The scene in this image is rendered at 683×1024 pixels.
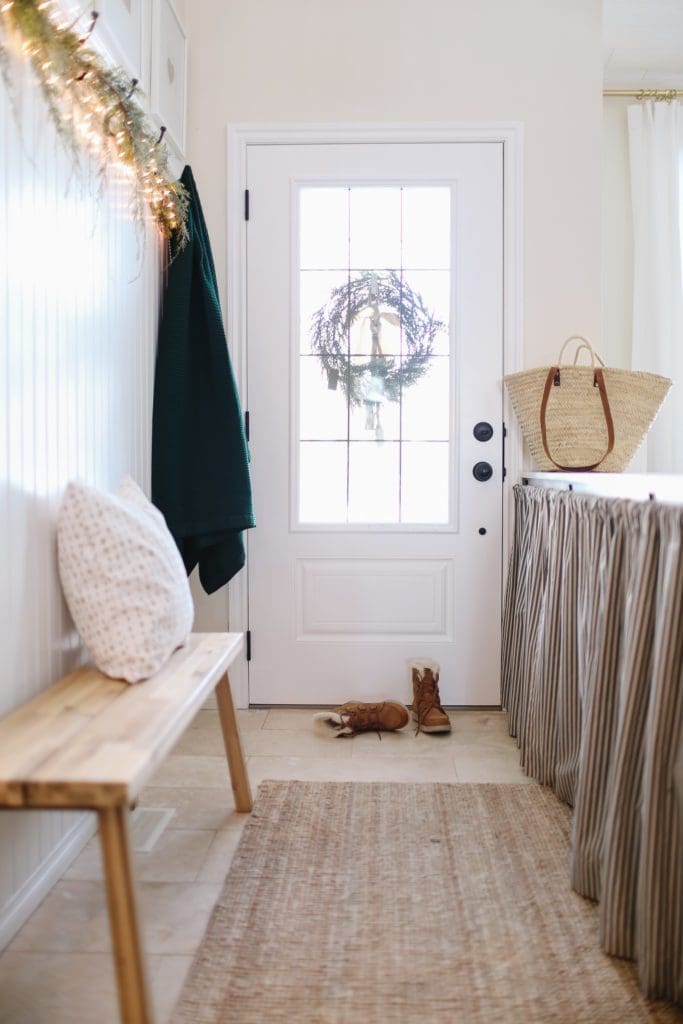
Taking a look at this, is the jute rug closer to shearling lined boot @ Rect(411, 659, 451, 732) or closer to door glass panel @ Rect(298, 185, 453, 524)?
shearling lined boot @ Rect(411, 659, 451, 732)

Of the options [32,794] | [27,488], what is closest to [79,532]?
[27,488]

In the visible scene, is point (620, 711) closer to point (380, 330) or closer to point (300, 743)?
point (300, 743)

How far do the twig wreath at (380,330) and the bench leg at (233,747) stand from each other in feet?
4.07

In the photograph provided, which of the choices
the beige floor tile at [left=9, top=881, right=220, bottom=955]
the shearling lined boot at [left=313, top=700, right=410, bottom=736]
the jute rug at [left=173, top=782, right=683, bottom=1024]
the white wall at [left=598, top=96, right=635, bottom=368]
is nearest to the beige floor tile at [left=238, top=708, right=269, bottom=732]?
the shearling lined boot at [left=313, top=700, right=410, bottom=736]

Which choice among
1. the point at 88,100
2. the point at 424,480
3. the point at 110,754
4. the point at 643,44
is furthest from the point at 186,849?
the point at 643,44

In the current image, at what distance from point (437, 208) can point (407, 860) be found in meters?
2.18

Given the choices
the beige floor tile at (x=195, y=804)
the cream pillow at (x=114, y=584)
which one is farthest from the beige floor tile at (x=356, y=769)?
the cream pillow at (x=114, y=584)

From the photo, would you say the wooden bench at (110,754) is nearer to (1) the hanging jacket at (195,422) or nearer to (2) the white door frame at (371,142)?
(1) the hanging jacket at (195,422)

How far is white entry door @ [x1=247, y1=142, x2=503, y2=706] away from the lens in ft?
9.62

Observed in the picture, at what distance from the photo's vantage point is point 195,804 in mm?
2143

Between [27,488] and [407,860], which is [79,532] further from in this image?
[407,860]

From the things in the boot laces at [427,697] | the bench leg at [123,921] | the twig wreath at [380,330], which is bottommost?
the boot laces at [427,697]

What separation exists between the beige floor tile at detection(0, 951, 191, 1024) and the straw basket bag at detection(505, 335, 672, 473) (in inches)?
73.6

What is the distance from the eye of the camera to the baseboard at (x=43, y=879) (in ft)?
5.01
